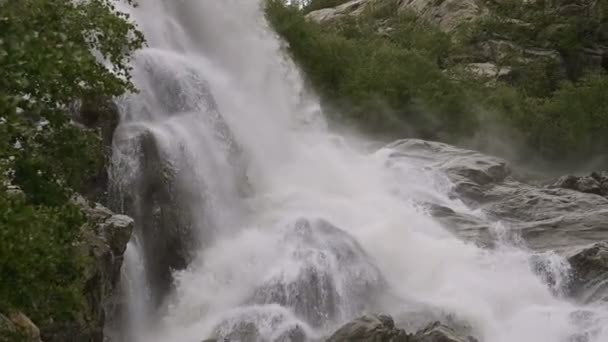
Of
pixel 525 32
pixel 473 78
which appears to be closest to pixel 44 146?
pixel 473 78

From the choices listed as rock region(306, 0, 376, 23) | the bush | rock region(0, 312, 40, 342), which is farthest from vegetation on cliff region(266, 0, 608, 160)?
rock region(0, 312, 40, 342)

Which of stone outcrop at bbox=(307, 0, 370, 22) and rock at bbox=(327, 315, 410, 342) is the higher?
stone outcrop at bbox=(307, 0, 370, 22)

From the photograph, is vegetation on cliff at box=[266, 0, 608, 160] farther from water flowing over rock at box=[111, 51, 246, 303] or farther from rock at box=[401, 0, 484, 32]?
water flowing over rock at box=[111, 51, 246, 303]

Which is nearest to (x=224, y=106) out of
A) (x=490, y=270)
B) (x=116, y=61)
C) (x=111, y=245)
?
(x=490, y=270)

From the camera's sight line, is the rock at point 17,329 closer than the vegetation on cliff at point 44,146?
No

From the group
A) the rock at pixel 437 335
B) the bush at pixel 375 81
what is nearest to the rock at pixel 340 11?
the bush at pixel 375 81

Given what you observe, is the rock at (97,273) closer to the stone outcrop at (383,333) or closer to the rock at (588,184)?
the stone outcrop at (383,333)

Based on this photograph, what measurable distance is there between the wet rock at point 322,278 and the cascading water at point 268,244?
0.12ft

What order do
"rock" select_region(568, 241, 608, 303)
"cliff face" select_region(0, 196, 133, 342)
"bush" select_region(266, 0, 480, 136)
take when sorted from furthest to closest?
"bush" select_region(266, 0, 480, 136) → "rock" select_region(568, 241, 608, 303) → "cliff face" select_region(0, 196, 133, 342)

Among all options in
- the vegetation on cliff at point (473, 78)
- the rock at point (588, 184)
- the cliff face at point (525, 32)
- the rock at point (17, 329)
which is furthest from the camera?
the cliff face at point (525, 32)

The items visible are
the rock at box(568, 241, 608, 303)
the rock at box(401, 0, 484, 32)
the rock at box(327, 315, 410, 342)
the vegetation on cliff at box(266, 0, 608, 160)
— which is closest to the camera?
the rock at box(327, 315, 410, 342)

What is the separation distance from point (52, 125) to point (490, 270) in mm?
14518

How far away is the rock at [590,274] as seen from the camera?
21.0 metres

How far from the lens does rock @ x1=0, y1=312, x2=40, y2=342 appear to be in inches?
401
